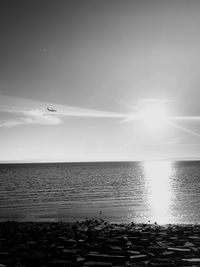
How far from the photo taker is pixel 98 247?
1819 cm

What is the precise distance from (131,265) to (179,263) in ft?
7.27

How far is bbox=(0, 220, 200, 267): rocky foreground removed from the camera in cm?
1523

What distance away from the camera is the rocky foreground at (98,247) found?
50.0 ft

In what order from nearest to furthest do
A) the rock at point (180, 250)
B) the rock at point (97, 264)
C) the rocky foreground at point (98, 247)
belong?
1. the rock at point (97, 264)
2. the rocky foreground at point (98, 247)
3. the rock at point (180, 250)

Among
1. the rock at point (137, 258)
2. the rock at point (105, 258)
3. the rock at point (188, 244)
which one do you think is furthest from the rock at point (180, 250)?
the rock at point (105, 258)

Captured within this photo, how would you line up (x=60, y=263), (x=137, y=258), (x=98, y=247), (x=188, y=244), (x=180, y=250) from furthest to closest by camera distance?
(x=188, y=244)
(x=98, y=247)
(x=180, y=250)
(x=137, y=258)
(x=60, y=263)

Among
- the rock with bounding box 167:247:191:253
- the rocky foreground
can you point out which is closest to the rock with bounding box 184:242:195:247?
the rocky foreground

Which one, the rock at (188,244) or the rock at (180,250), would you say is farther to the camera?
the rock at (188,244)

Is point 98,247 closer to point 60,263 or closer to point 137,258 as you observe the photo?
point 137,258

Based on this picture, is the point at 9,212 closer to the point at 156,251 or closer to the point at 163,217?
the point at 163,217

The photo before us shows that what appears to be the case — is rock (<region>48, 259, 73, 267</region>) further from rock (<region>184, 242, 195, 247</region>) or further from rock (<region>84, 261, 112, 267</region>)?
rock (<region>184, 242, 195, 247</region>)

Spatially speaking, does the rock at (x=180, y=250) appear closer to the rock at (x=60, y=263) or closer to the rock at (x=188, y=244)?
the rock at (x=188, y=244)

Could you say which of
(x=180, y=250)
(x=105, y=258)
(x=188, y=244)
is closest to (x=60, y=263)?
(x=105, y=258)

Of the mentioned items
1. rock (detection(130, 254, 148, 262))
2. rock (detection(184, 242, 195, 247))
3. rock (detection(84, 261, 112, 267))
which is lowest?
rock (detection(184, 242, 195, 247))
